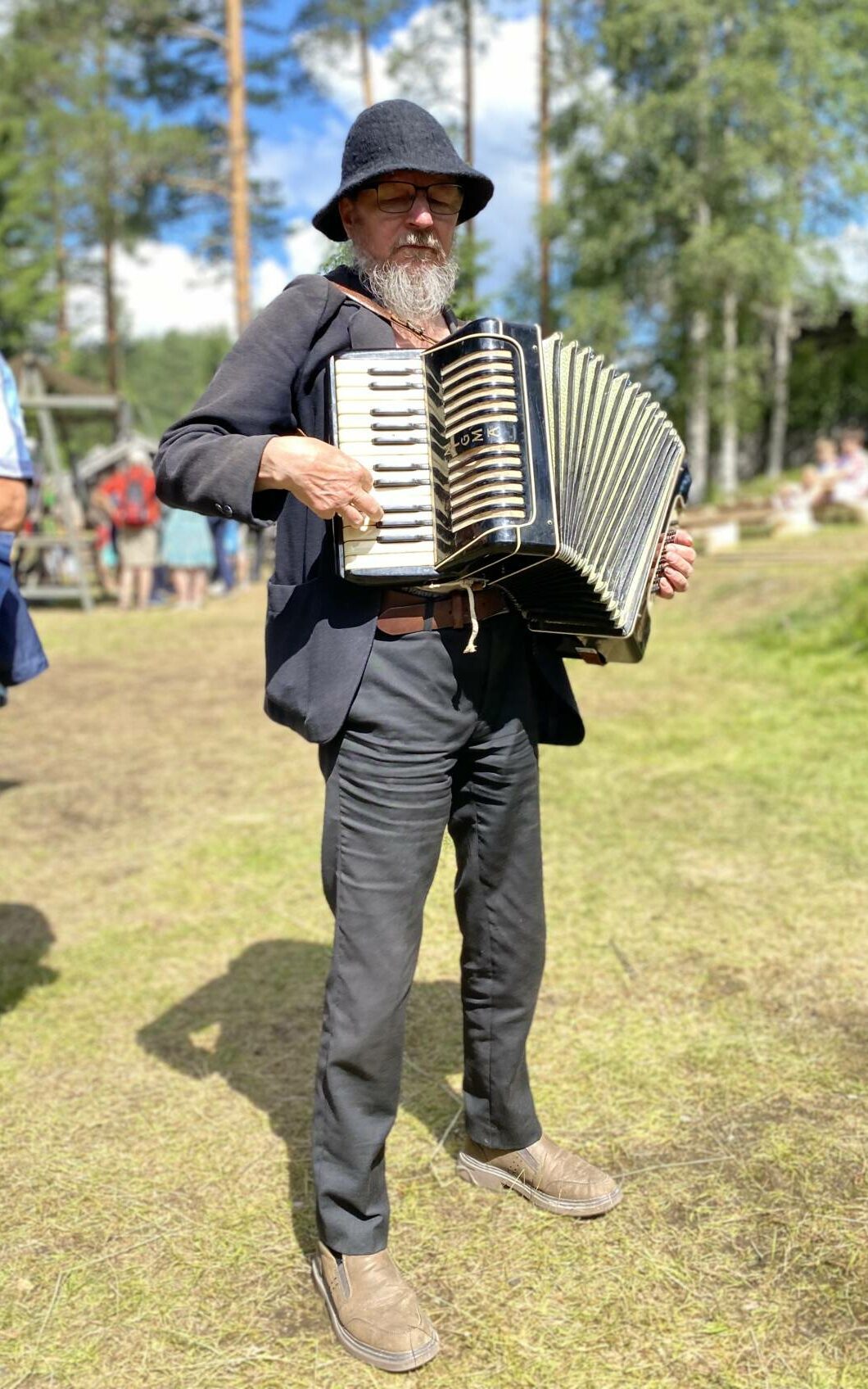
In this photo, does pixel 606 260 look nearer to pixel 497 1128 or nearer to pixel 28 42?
pixel 28 42

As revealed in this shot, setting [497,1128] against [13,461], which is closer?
[497,1128]

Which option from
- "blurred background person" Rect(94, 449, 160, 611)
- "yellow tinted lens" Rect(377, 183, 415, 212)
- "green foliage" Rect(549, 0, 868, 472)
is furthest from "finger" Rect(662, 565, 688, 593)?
"green foliage" Rect(549, 0, 868, 472)

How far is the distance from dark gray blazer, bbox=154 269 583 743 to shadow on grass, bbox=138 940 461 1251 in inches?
54.2

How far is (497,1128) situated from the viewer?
2830 millimetres

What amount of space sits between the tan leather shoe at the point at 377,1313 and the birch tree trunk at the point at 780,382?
93.2 feet

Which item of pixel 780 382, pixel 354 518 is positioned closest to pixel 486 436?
pixel 354 518

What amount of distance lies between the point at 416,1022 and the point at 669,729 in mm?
4080

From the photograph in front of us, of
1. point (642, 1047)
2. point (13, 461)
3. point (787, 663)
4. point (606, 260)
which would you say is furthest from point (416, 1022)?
point (606, 260)

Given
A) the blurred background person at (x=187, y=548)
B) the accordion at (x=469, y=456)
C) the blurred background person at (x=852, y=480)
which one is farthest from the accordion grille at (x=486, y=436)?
the blurred background person at (x=852, y=480)

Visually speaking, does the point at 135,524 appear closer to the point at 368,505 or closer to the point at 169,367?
the point at 368,505

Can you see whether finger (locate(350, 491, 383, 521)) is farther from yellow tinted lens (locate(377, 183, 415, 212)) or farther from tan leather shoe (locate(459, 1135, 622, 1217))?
tan leather shoe (locate(459, 1135, 622, 1217))

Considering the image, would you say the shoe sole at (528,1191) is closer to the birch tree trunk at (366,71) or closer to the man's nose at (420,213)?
the man's nose at (420,213)

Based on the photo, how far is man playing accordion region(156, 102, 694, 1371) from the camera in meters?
2.31

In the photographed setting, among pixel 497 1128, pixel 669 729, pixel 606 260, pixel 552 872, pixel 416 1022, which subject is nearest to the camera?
pixel 497 1128
